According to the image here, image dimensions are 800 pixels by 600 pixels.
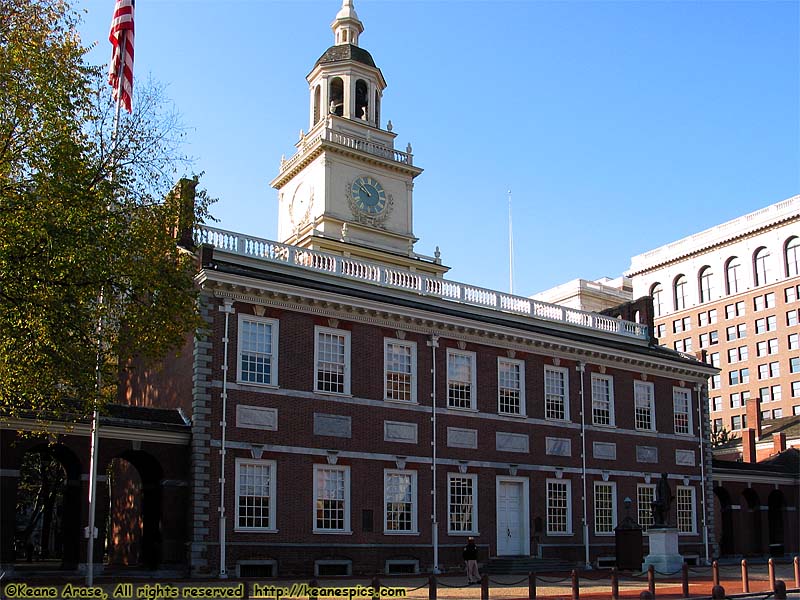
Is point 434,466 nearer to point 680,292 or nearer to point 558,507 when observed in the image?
point 558,507

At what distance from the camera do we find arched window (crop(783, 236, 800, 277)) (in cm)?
9275

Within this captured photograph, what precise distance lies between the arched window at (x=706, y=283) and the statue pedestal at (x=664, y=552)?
245 feet

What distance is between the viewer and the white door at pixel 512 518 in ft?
116

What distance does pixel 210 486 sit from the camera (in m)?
28.3

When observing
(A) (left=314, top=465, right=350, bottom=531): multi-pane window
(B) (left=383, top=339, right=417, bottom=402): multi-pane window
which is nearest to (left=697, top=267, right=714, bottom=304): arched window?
(B) (left=383, top=339, right=417, bottom=402): multi-pane window

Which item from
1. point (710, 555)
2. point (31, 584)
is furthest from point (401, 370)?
point (710, 555)

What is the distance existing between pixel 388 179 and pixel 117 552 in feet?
82.1

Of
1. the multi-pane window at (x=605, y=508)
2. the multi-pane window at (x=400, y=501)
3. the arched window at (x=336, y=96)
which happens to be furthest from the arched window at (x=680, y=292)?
the multi-pane window at (x=400, y=501)

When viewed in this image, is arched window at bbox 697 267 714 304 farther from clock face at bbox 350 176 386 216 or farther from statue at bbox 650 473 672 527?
statue at bbox 650 473 672 527

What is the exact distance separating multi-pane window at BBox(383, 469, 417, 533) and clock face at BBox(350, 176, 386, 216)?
1936 centimetres

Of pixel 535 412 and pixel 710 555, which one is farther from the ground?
pixel 535 412

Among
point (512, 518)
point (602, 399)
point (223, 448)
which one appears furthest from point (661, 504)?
point (223, 448)

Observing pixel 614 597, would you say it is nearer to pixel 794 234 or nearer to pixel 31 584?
pixel 31 584

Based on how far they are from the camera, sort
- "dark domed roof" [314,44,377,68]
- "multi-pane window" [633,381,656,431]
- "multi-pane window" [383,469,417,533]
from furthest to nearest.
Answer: "dark domed roof" [314,44,377,68], "multi-pane window" [633,381,656,431], "multi-pane window" [383,469,417,533]
